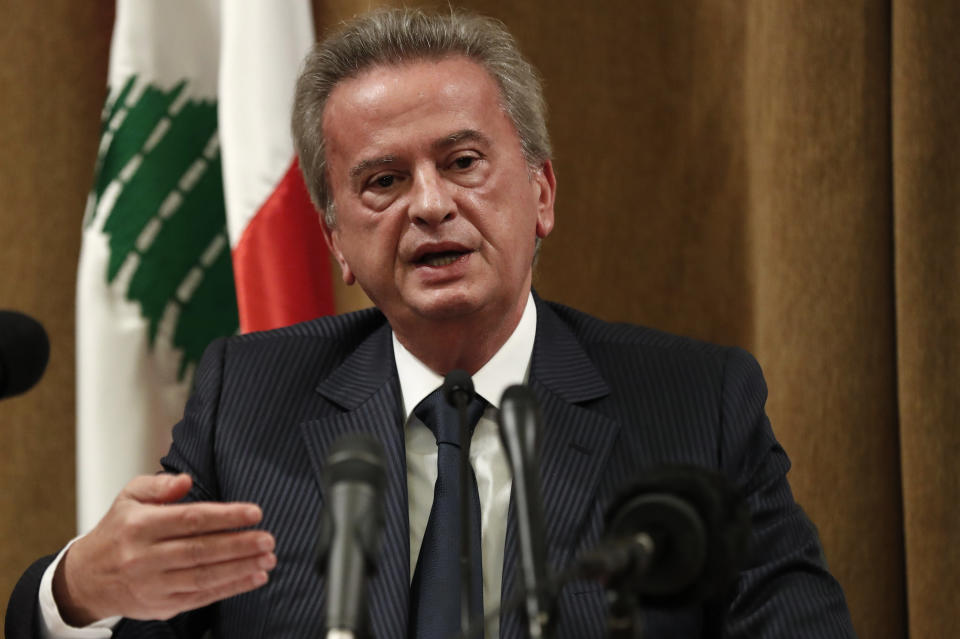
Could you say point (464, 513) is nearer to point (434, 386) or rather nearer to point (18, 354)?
point (18, 354)

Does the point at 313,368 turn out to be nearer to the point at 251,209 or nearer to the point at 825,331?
the point at 251,209

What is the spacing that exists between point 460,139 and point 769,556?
90cm

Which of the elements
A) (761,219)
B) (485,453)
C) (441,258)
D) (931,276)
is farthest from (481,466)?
(931,276)

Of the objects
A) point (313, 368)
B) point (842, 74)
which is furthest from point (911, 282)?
point (313, 368)

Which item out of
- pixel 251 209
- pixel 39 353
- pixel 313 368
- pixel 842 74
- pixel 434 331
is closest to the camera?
pixel 39 353

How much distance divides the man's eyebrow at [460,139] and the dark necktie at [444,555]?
1.56ft

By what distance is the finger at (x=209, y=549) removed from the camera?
1268mm

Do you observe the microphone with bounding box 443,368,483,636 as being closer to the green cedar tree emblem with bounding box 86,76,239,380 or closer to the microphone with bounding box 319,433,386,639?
the microphone with bounding box 319,433,386,639

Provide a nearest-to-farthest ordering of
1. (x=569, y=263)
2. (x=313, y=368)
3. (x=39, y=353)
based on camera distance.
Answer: (x=39, y=353)
(x=313, y=368)
(x=569, y=263)

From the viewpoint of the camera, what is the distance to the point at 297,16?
8.12 ft

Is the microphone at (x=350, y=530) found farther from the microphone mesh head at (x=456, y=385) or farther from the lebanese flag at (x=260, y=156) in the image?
the lebanese flag at (x=260, y=156)

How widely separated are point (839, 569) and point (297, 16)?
177 cm

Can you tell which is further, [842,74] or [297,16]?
[297,16]

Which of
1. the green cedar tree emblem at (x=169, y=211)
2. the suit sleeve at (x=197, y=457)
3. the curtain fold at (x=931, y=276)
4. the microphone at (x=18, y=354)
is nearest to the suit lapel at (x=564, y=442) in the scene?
the suit sleeve at (x=197, y=457)
